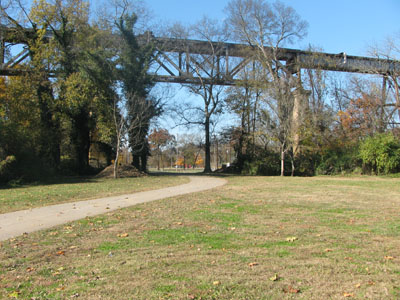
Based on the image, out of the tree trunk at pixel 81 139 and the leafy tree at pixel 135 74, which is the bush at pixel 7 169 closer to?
the leafy tree at pixel 135 74

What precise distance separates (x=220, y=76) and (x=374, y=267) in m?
34.2

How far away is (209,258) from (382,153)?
28199 millimetres

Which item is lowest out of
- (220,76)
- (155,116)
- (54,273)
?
(54,273)

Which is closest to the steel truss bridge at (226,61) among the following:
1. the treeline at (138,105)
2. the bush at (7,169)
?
the treeline at (138,105)

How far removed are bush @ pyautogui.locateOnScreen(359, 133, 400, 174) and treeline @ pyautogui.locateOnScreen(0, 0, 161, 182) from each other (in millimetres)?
18325

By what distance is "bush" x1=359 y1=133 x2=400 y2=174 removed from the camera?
2895 centimetres

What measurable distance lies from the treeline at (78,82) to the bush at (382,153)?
1832 cm

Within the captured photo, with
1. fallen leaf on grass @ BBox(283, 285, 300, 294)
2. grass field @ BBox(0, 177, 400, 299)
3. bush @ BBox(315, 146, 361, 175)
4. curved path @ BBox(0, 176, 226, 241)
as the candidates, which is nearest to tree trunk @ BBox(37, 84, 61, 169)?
curved path @ BBox(0, 176, 226, 241)

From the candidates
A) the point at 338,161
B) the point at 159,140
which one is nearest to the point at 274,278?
the point at 338,161

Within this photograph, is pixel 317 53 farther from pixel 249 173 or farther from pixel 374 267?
pixel 374 267

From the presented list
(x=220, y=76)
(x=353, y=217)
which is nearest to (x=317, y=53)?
(x=220, y=76)

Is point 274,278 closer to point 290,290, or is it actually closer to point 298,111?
point 290,290

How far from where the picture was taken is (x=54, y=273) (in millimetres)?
4742

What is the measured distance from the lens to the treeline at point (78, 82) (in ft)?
89.2
